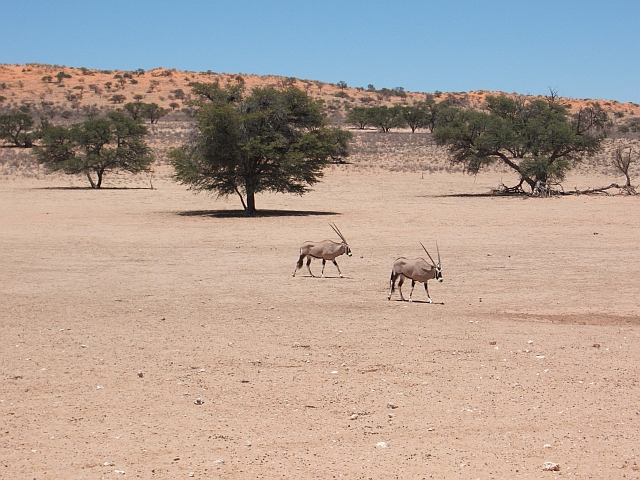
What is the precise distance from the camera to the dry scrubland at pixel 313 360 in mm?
6969

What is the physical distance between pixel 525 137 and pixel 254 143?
1590 centimetres

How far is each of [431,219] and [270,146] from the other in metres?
6.58

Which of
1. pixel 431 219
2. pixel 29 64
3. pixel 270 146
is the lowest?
pixel 431 219

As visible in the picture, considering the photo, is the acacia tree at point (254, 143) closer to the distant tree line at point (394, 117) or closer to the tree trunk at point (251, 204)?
the tree trunk at point (251, 204)

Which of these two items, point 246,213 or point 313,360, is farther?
point 246,213

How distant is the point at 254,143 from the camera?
29953mm

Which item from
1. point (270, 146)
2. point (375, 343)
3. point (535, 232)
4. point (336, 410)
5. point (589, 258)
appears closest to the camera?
point (336, 410)

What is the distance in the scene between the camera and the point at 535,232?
962 inches

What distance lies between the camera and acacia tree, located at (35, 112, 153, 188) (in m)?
43.2

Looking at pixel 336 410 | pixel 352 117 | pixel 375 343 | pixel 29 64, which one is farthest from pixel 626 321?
pixel 29 64

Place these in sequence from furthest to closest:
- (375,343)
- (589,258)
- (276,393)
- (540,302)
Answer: (589,258) → (540,302) → (375,343) → (276,393)

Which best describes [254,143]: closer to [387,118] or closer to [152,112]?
[152,112]

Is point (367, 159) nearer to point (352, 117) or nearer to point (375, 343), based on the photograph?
point (352, 117)

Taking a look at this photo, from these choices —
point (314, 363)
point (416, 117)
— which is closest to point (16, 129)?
point (416, 117)
